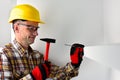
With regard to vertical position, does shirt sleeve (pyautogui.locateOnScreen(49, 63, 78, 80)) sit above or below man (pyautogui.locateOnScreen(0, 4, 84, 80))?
below

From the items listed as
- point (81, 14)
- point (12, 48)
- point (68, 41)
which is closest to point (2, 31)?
point (12, 48)

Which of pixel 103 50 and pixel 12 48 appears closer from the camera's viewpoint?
pixel 12 48

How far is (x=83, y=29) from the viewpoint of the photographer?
1618 mm

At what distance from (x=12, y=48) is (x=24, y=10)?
270 mm

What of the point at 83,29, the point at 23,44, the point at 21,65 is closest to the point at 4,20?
the point at 23,44

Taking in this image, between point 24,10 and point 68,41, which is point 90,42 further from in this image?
point 24,10

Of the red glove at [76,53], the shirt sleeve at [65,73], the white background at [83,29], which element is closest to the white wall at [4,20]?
the white background at [83,29]

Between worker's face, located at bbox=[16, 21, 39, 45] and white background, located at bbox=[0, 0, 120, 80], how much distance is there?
0.63 feet

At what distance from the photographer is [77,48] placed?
4.45 ft

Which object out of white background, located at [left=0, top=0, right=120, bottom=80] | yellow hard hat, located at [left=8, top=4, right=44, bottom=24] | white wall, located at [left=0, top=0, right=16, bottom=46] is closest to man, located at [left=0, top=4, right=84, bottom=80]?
yellow hard hat, located at [left=8, top=4, right=44, bottom=24]

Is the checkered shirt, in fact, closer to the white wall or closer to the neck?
the neck

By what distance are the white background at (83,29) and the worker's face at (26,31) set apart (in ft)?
0.63

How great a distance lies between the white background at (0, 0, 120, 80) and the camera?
154 cm

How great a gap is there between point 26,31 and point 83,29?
0.48 m
